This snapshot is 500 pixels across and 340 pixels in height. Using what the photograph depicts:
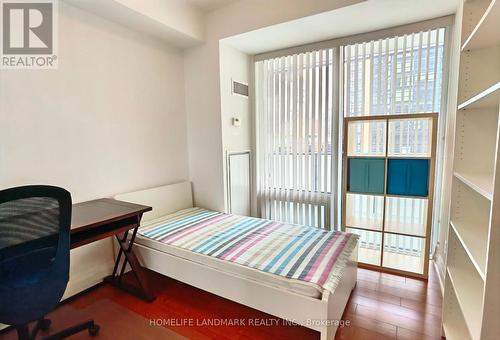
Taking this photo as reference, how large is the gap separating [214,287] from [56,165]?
5.43 feet

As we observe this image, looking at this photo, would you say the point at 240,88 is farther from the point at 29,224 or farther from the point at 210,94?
the point at 29,224

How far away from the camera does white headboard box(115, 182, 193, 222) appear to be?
2744 mm

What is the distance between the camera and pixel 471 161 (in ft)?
5.17

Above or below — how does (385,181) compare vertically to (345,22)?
below

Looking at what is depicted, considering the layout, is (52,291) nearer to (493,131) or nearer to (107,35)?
(107,35)

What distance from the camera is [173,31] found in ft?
9.11

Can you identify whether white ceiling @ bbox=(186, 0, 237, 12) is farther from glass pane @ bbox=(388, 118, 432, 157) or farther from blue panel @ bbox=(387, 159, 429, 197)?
blue panel @ bbox=(387, 159, 429, 197)

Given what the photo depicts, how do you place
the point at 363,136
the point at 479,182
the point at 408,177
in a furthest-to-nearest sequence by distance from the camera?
the point at 363,136
the point at 408,177
the point at 479,182

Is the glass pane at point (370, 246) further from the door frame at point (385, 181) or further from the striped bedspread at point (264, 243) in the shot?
the striped bedspread at point (264, 243)

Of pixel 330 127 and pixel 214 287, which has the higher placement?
pixel 330 127

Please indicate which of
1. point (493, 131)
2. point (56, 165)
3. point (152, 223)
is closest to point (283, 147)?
point (152, 223)

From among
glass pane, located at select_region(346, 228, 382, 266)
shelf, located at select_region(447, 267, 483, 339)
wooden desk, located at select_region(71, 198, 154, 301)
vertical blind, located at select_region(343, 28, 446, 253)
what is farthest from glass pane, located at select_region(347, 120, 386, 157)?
Answer: wooden desk, located at select_region(71, 198, 154, 301)

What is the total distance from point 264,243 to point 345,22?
2249 mm

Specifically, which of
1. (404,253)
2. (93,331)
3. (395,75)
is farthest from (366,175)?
(93,331)
